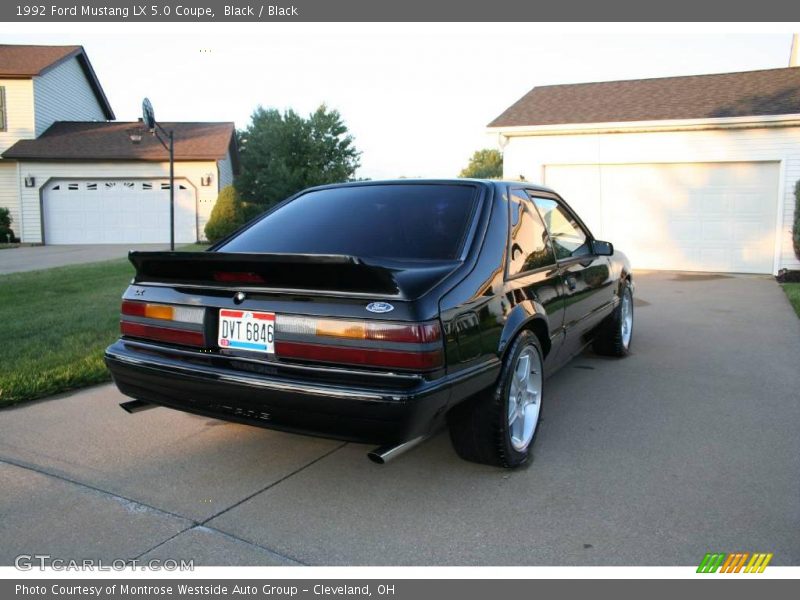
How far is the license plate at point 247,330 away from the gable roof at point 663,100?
12.0 metres

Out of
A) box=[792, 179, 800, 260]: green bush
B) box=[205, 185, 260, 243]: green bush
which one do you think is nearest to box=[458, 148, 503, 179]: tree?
box=[205, 185, 260, 243]: green bush

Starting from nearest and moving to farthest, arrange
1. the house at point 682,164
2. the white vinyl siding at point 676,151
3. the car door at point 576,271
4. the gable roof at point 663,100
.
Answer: the car door at point 576,271
the white vinyl siding at point 676,151
the house at point 682,164
the gable roof at point 663,100

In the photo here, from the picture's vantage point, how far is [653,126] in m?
12.8

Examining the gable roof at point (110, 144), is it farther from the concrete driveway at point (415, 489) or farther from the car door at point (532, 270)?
the car door at point (532, 270)

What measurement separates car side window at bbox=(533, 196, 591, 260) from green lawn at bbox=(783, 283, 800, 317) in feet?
15.8

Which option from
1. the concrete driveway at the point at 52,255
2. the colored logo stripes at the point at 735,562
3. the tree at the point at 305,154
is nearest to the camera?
the colored logo stripes at the point at 735,562

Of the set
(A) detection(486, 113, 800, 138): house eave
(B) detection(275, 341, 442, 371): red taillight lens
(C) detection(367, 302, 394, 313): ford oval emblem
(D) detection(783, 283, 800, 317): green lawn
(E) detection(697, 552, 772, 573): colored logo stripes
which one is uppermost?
(A) detection(486, 113, 800, 138): house eave

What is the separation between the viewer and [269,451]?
364 cm

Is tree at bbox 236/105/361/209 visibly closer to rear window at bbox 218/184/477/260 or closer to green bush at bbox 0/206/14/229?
green bush at bbox 0/206/14/229

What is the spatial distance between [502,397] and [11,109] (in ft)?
82.3

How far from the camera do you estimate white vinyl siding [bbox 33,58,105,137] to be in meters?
23.1

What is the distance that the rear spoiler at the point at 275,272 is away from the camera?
8.79 ft

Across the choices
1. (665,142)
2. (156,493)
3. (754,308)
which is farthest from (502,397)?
(665,142)

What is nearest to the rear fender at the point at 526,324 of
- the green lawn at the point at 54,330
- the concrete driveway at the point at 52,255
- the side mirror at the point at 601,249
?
the side mirror at the point at 601,249
